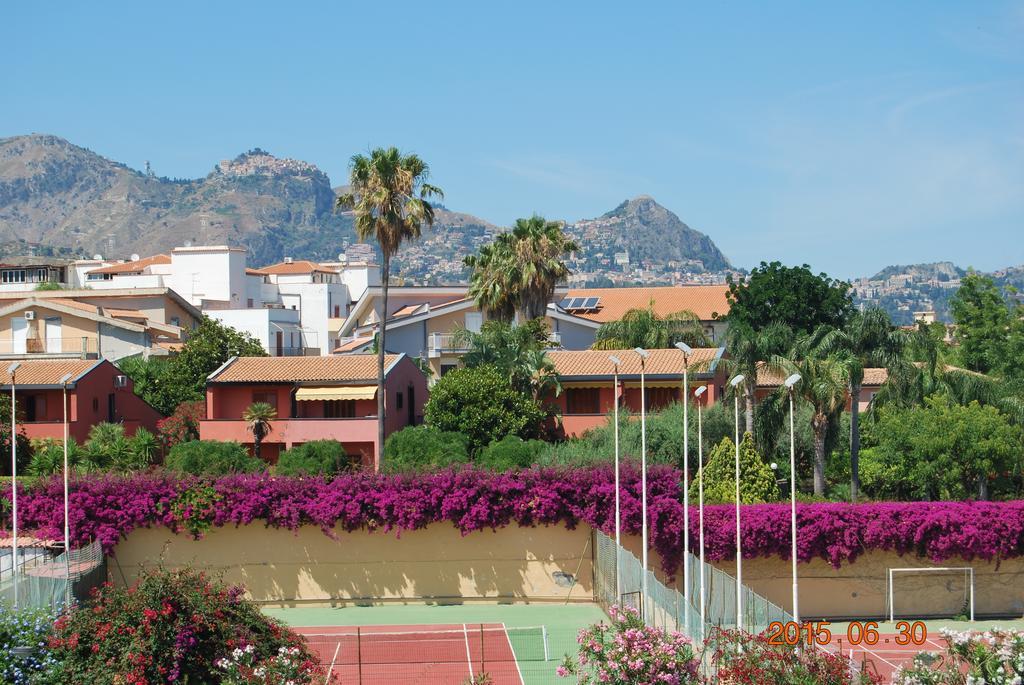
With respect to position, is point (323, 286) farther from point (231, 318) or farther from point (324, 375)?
point (324, 375)

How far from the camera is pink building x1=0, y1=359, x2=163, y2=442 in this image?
164ft

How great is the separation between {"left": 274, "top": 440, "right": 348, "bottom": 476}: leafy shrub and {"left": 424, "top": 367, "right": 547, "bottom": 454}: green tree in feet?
11.6

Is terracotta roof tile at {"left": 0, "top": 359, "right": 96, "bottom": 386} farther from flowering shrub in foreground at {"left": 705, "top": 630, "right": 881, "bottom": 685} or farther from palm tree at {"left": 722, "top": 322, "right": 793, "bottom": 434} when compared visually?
flowering shrub in foreground at {"left": 705, "top": 630, "right": 881, "bottom": 685}

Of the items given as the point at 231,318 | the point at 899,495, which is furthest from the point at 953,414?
the point at 231,318

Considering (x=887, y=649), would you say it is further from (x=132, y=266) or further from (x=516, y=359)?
(x=132, y=266)

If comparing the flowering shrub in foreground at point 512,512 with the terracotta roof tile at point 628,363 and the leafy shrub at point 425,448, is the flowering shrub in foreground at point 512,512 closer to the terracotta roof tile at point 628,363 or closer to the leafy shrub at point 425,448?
the leafy shrub at point 425,448

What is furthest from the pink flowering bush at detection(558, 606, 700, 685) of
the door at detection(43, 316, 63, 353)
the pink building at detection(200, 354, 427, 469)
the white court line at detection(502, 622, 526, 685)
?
the door at detection(43, 316, 63, 353)

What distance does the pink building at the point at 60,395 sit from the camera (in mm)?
50000

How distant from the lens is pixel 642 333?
6312 centimetres

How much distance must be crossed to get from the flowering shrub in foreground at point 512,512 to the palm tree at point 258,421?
12993 millimetres

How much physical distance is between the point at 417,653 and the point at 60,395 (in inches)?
1035

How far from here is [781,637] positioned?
2117 cm

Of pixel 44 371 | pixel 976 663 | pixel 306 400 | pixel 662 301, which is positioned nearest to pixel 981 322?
pixel 662 301

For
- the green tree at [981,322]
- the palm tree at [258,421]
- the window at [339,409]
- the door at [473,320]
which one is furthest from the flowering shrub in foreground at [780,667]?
the green tree at [981,322]
